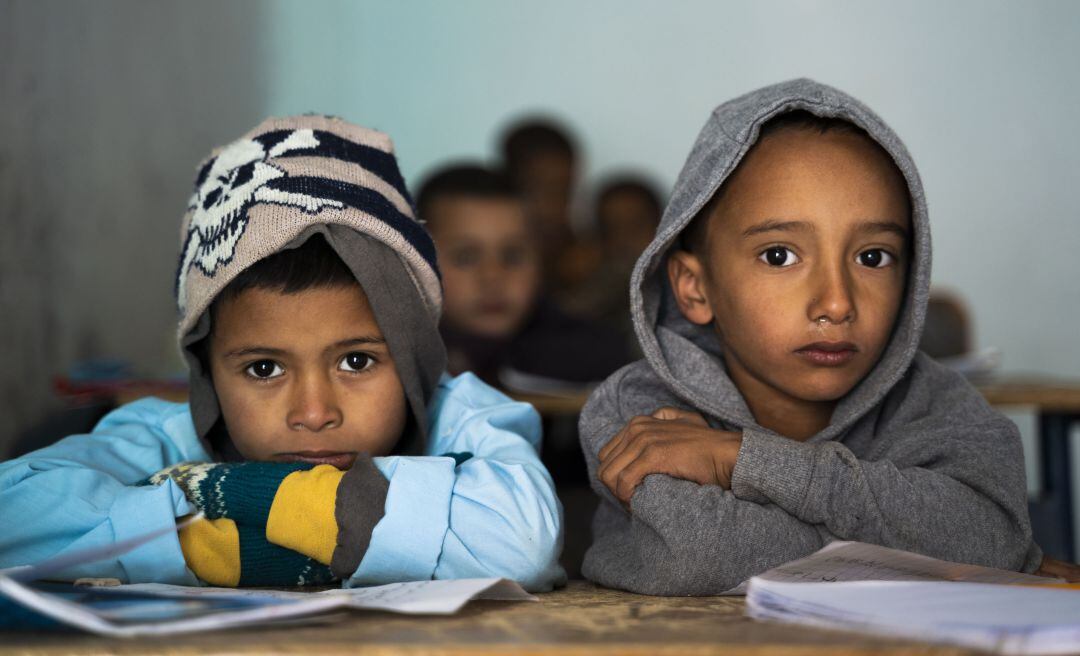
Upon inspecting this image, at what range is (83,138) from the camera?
2.71 metres

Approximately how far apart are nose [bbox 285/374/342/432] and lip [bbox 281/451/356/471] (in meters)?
0.04

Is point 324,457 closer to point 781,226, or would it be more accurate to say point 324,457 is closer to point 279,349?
point 279,349

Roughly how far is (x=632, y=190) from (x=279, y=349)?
4136mm

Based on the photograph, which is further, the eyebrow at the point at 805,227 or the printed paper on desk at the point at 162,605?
the eyebrow at the point at 805,227

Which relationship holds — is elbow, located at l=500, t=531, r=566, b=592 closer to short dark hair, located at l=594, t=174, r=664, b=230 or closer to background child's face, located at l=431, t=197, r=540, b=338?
background child's face, located at l=431, t=197, r=540, b=338

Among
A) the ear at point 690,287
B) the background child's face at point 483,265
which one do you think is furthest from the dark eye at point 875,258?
the background child's face at point 483,265

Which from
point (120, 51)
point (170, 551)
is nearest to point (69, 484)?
point (170, 551)

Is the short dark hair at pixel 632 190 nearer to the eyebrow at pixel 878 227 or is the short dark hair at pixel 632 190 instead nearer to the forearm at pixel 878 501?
the eyebrow at pixel 878 227

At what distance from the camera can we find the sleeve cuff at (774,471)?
1.16m

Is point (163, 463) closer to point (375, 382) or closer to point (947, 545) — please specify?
point (375, 382)

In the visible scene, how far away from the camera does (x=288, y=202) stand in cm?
133

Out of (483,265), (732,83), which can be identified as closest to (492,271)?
(483,265)

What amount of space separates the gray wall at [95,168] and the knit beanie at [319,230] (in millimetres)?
930

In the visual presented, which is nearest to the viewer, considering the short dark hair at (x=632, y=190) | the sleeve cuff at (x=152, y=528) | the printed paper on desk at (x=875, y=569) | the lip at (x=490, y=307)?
the printed paper on desk at (x=875, y=569)
